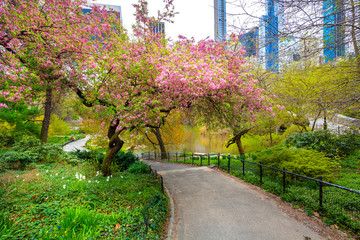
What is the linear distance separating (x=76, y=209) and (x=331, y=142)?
12947mm

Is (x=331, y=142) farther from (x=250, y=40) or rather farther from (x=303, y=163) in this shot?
(x=250, y=40)

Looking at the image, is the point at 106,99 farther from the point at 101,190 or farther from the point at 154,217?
the point at 154,217

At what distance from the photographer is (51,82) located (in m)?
6.52

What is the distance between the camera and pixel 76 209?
364cm

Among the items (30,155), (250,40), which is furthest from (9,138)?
(250,40)

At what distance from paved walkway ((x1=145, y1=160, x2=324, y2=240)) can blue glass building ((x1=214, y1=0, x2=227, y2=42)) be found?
5101mm

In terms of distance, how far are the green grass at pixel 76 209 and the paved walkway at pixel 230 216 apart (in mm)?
773

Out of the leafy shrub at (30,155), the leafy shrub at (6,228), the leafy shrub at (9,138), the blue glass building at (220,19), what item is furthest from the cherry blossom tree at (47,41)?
the leafy shrub at (9,138)

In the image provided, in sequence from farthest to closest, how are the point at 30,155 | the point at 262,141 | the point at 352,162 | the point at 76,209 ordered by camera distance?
1. the point at 262,141
2. the point at 30,155
3. the point at 352,162
4. the point at 76,209

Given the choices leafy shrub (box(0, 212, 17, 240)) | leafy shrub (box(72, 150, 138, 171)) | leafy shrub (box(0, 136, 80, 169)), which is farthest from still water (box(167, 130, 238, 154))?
leafy shrub (box(0, 212, 17, 240))

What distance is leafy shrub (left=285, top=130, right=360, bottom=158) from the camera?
959cm

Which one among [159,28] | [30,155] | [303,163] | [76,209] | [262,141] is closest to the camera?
[76,209]

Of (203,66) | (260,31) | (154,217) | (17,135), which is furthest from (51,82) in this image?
(17,135)

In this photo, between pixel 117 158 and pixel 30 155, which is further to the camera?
pixel 117 158
